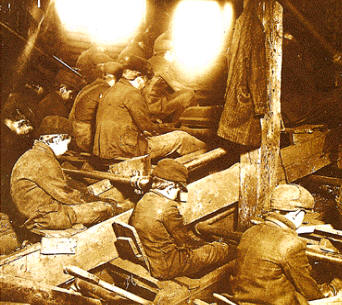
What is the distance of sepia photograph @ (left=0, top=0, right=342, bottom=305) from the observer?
3.12 meters

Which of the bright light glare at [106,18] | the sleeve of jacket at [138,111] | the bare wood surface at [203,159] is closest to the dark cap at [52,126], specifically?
the sleeve of jacket at [138,111]

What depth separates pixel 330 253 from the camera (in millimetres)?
3145

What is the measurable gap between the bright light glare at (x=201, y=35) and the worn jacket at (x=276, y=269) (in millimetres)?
6094

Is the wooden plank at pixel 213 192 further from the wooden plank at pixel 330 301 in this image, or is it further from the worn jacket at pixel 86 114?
the worn jacket at pixel 86 114

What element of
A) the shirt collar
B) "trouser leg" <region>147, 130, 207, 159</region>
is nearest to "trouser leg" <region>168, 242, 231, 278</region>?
the shirt collar

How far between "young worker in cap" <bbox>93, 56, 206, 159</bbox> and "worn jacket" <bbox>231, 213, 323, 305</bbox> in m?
3.11

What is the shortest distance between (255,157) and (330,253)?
55.1 inches

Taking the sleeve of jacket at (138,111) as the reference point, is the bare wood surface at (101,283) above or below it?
below

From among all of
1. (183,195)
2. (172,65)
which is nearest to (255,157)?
(183,195)

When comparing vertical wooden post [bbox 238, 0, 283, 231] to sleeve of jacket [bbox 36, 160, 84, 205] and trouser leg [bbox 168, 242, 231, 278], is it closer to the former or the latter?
trouser leg [bbox 168, 242, 231, 278]

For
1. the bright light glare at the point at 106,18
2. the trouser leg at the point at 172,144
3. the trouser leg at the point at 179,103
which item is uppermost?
the bright light glare at the point at 106,18

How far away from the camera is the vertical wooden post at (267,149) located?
12.2ft

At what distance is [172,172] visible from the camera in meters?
3.78

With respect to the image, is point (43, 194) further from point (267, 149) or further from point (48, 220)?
point (267, 149)
